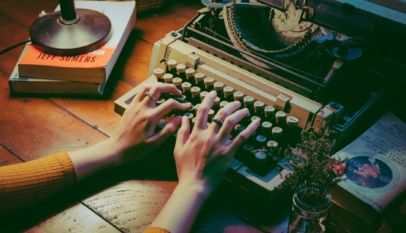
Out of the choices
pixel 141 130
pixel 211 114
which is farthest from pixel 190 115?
pixel 141 130

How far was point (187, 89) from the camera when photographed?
5.39ft

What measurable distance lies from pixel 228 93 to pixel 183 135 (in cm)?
23

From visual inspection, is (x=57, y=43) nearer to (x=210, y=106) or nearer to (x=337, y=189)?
(x=210, y=106)

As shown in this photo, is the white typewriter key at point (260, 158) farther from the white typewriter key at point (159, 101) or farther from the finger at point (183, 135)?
the white typewriter key at point (159, 101)

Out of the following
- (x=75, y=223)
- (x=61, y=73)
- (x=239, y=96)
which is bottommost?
(x=75, y=223)

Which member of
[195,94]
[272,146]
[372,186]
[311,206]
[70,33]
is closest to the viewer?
[311,206]

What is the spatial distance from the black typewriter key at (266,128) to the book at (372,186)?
20cm

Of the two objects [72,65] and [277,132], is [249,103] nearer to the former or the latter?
[277,132]

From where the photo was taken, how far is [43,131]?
1.66 m

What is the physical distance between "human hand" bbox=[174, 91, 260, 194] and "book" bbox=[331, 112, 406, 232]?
28 cm

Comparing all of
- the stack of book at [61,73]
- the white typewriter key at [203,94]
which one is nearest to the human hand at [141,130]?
the white typewriter key at [203,94]

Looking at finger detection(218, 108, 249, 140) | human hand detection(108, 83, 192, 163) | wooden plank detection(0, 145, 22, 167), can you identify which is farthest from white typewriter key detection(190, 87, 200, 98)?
wooden plank detection(0, 145, 22, 167)

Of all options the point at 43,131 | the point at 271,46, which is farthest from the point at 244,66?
the point at 43,131

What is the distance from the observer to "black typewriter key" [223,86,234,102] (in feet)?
5.24
